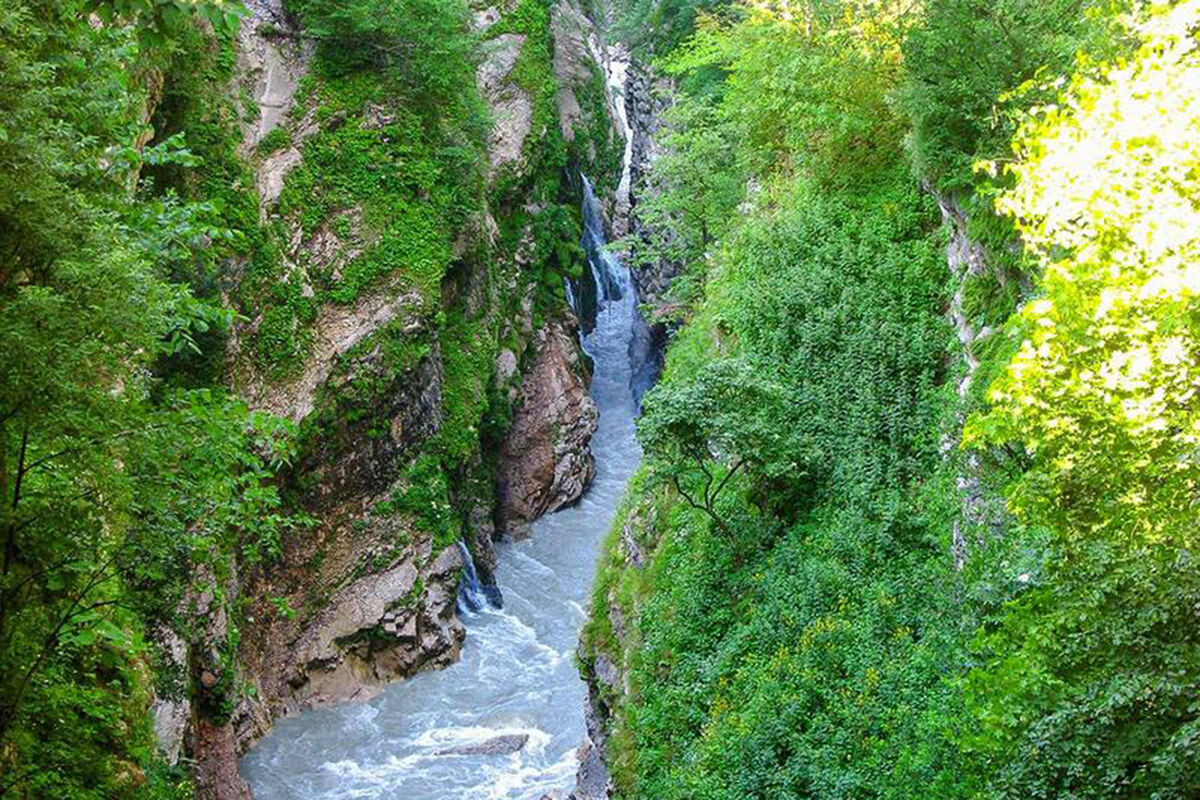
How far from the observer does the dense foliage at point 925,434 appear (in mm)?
5988

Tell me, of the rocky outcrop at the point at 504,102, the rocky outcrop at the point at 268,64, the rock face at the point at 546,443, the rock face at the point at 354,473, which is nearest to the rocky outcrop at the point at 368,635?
the rock face at the point at 354,473

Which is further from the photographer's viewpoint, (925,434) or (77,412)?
(925,434)

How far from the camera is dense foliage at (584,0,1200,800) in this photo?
5.99 metres

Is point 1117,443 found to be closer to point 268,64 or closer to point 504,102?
point 268,64

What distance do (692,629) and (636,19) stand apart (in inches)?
1239

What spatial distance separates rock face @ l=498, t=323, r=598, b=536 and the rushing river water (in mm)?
1050

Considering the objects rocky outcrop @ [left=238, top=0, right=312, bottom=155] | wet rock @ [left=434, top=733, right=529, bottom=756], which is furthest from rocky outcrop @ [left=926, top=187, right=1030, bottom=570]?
rocky outcrop @ [left=238, top=0, right=312, bottom=155]

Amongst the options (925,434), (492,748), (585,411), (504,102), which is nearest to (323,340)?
(492,748)

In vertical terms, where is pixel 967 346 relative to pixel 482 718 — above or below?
above

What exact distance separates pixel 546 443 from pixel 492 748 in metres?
11.8

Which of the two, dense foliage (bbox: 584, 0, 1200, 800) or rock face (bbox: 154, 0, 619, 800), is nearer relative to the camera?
dense foliage (bbox: 584, 0, 1200, 800)

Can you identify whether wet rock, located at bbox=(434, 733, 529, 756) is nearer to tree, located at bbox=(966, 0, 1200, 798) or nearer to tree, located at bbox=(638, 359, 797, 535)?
tree, located at bbox=(638, 359, 797, 535)

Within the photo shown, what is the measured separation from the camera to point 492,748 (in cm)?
1812

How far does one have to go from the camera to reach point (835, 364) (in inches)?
602
